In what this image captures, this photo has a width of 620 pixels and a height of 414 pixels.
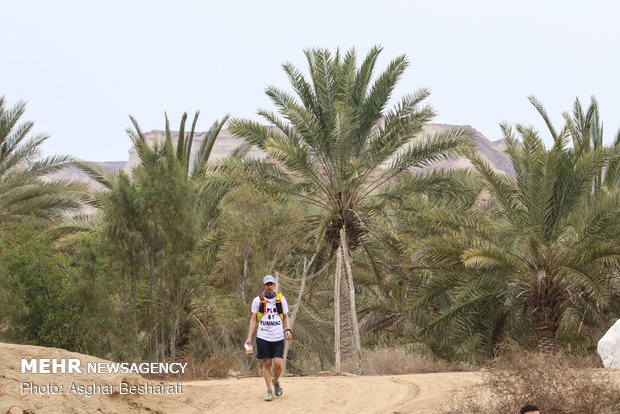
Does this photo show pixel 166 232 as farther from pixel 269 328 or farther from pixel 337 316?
pixel 269 328

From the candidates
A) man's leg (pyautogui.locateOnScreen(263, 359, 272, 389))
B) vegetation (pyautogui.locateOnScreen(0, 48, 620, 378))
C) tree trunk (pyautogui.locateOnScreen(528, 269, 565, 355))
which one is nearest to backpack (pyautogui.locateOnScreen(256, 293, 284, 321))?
man's leg (pyautogui.locateOnScreen(263, 359, 272, 389))

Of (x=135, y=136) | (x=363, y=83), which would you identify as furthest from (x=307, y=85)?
(x=135, y=136)

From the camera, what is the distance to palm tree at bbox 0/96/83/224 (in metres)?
23.1

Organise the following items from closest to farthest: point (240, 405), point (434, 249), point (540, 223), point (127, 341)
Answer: point (240, 405), point (127, 341), point (540, 223), point (434, 249)

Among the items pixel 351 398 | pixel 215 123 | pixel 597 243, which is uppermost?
pixel 215 123

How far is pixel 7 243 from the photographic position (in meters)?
17.0

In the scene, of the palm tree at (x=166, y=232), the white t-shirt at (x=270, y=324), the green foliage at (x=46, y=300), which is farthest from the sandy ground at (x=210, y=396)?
the green foliage at (x=46, y=300)

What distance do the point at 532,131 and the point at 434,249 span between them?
3.57m

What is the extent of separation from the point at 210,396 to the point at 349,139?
977 centimetres

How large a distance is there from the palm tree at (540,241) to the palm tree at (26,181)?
1292cm

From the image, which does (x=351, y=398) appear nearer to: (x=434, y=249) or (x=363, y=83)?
(x=434, y=249)

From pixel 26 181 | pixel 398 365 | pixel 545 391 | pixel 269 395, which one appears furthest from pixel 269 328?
pixel 26 181

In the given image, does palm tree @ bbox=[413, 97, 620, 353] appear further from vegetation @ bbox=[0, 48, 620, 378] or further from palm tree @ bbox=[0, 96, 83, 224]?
palm tree @ bbox=[0, 96, 83, 224]

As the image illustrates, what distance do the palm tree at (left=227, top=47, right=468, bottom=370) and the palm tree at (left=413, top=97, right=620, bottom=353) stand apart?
207cm
